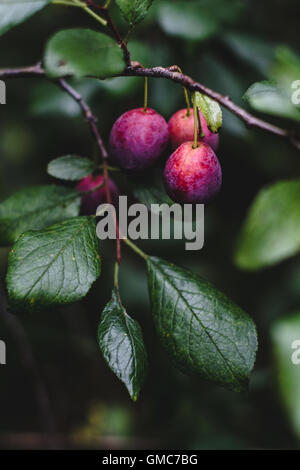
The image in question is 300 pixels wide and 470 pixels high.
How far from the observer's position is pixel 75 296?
0.56 meters

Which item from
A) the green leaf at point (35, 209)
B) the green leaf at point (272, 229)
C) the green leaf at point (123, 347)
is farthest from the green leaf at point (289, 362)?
the green leaf at point (35, 209)

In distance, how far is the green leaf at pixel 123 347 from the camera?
56cm

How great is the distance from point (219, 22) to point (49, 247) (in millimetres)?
836

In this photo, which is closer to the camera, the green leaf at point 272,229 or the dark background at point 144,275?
the green leaf at point 272,229

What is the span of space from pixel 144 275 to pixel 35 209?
3.00 feet

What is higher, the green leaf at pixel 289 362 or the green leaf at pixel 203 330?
the green leaf at pixel 203 330

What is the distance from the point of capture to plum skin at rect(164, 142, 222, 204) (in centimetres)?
56

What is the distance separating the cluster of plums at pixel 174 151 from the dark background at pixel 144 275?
1.45 feet

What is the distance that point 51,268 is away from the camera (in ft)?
1.87

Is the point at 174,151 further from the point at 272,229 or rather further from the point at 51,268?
the point at 272,229

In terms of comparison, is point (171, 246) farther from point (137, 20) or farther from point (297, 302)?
point (137, 20)

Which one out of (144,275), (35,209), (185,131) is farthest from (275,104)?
(144,275)

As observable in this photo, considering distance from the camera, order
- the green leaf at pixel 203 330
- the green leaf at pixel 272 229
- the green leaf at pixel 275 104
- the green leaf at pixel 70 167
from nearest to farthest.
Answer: the green leaf at pixel 275 104, the green leaf at pixel 203 330, the green leaf at pixel 70 167, the green leaf at pixel 272 229

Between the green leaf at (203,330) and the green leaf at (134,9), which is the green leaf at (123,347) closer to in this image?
the green leaf at (203,330)
